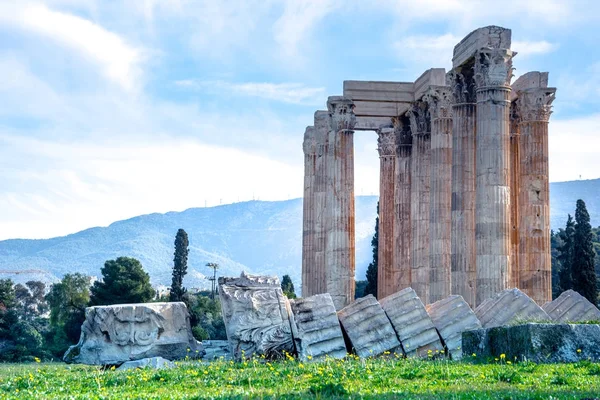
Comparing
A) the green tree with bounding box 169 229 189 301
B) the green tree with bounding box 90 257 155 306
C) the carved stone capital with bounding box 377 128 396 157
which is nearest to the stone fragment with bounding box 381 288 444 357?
the carved stone capital with bounding box 377 128 396 157

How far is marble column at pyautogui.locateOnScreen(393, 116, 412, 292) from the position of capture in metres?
50.8

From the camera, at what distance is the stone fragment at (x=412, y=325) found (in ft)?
93.8

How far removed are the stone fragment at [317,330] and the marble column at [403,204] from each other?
21.3 m

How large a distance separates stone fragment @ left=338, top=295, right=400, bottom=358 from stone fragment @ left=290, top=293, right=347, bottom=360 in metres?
0.35

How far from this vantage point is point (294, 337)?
29141mm

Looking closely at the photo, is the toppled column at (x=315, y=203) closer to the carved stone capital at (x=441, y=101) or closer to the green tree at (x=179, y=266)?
the carved stone capital at (x=441, y=101)

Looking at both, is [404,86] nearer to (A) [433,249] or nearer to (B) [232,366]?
(A) [433,249]

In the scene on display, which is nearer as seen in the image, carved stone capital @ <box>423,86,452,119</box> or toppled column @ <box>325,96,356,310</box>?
carved stone capital @ <box>423,86,452,119</box>

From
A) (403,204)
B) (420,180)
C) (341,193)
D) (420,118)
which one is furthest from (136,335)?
(403,204)

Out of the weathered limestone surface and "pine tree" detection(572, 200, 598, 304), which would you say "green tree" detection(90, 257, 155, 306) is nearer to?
"pine tree" detection(572, 200, 598, 304)

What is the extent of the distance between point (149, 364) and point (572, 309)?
12.8 metres

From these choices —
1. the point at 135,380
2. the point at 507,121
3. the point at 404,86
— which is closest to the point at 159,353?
the point at 135,380

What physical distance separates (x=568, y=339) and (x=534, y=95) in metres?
21.3

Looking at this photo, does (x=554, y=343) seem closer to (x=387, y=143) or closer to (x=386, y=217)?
(x=386, y=217)
